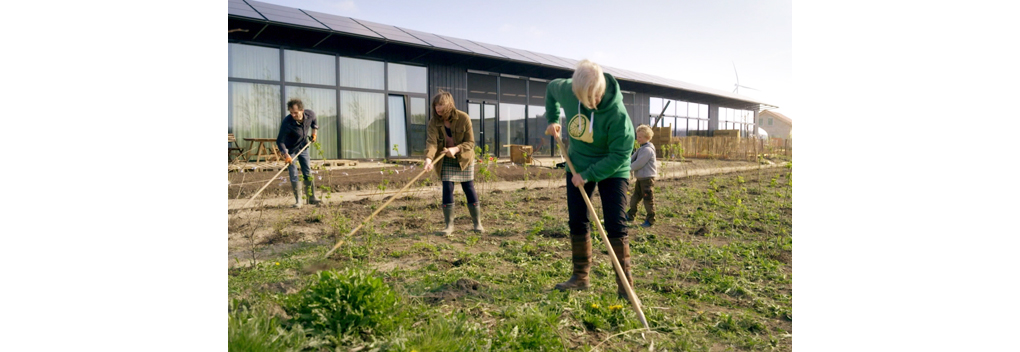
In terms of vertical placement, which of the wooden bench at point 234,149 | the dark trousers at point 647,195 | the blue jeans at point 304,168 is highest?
the wooden bench at point 234,149

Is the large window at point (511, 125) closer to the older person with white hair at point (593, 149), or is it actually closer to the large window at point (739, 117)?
the large window at point (739, 117)

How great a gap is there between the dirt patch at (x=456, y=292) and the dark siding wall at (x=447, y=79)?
188 centimetres

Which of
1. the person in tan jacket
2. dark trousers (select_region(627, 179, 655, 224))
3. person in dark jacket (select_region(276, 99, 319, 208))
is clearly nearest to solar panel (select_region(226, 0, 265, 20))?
person in dark jacket (select_region(276, 99, 319, 208))

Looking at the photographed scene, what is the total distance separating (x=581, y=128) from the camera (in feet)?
8.09

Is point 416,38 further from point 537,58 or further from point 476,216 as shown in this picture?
point 476,216

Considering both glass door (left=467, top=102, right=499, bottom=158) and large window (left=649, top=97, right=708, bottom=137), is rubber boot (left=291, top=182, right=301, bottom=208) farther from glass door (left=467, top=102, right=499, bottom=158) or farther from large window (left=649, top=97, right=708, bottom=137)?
large window (left=649, top=97, right=708, bottom=137)

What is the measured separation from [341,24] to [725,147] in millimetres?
4013

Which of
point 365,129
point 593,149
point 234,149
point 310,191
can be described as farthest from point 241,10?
point 593,149

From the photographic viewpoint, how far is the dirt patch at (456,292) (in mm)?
2344

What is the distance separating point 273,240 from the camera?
358cm

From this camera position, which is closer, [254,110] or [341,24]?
[341,24]

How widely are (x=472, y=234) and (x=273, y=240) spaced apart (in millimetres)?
1467

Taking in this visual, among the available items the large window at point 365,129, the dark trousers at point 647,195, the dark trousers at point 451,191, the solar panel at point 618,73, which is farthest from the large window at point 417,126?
the dark trousers at point 647,195
